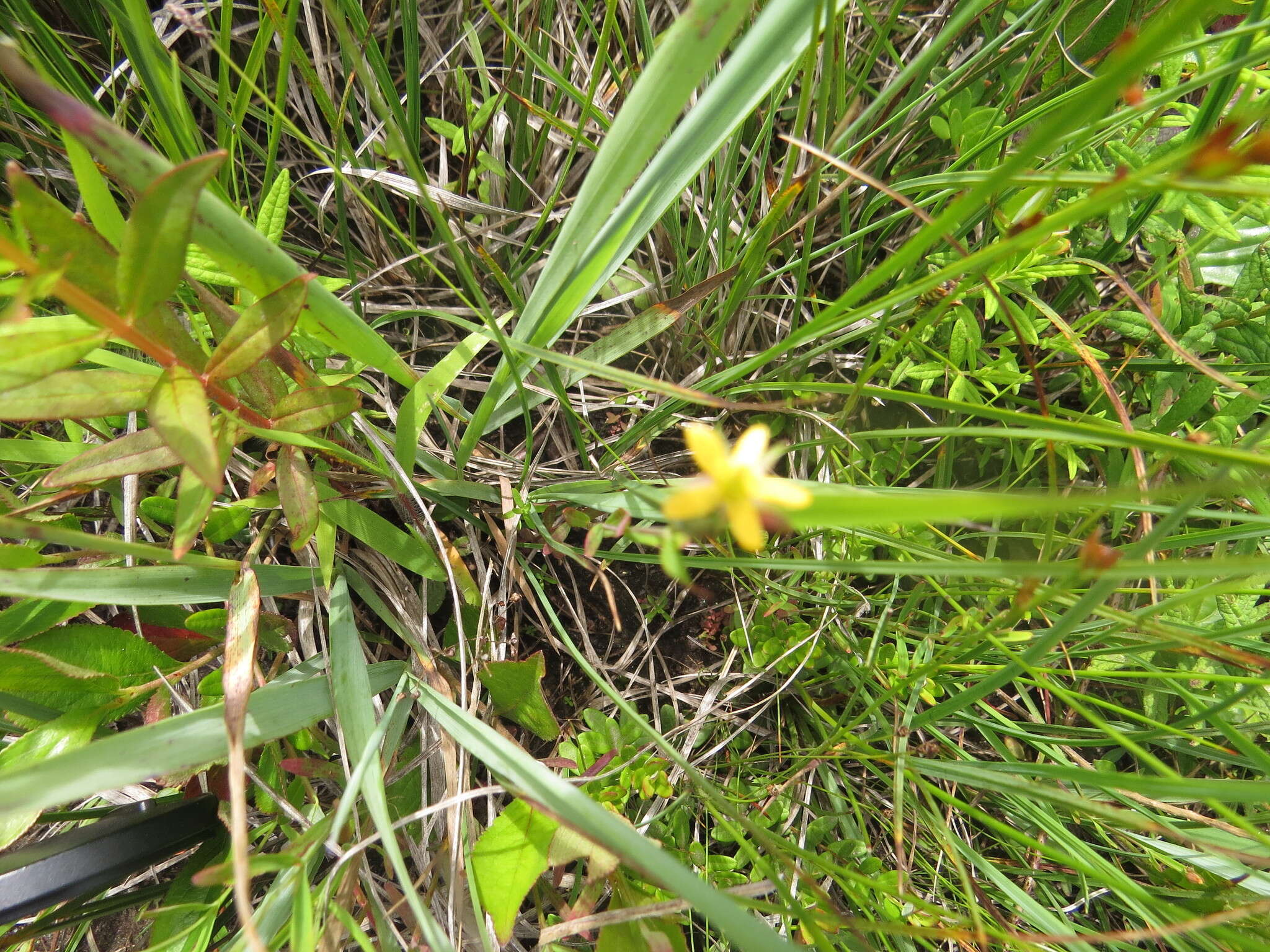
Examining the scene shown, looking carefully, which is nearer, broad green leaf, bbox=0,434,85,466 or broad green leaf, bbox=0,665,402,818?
broad green leaf, bbox=0,665,402,818

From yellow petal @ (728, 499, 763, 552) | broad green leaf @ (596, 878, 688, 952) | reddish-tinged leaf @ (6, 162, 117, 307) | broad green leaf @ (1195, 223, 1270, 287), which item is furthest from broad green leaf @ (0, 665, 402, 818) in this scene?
broad green leaf @ (1195, 223, 1270, 287)

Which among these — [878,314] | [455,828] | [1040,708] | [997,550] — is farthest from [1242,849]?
[455,828]

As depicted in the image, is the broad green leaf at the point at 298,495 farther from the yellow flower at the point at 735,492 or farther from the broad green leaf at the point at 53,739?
the yellow flower at the point at 735,492

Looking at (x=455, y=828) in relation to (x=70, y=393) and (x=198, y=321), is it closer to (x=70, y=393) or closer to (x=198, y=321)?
(x=70, y=393)

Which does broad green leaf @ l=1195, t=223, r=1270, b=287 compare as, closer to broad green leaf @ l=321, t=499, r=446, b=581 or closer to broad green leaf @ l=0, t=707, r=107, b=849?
broad green leaf @ l=321, t=499, r=446, b=581

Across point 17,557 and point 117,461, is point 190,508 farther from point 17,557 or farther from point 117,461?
point 17,557

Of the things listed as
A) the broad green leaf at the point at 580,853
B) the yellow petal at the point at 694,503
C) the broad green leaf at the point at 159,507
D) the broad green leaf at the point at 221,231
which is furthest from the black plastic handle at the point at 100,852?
the yellow petal at the point at 694,503
